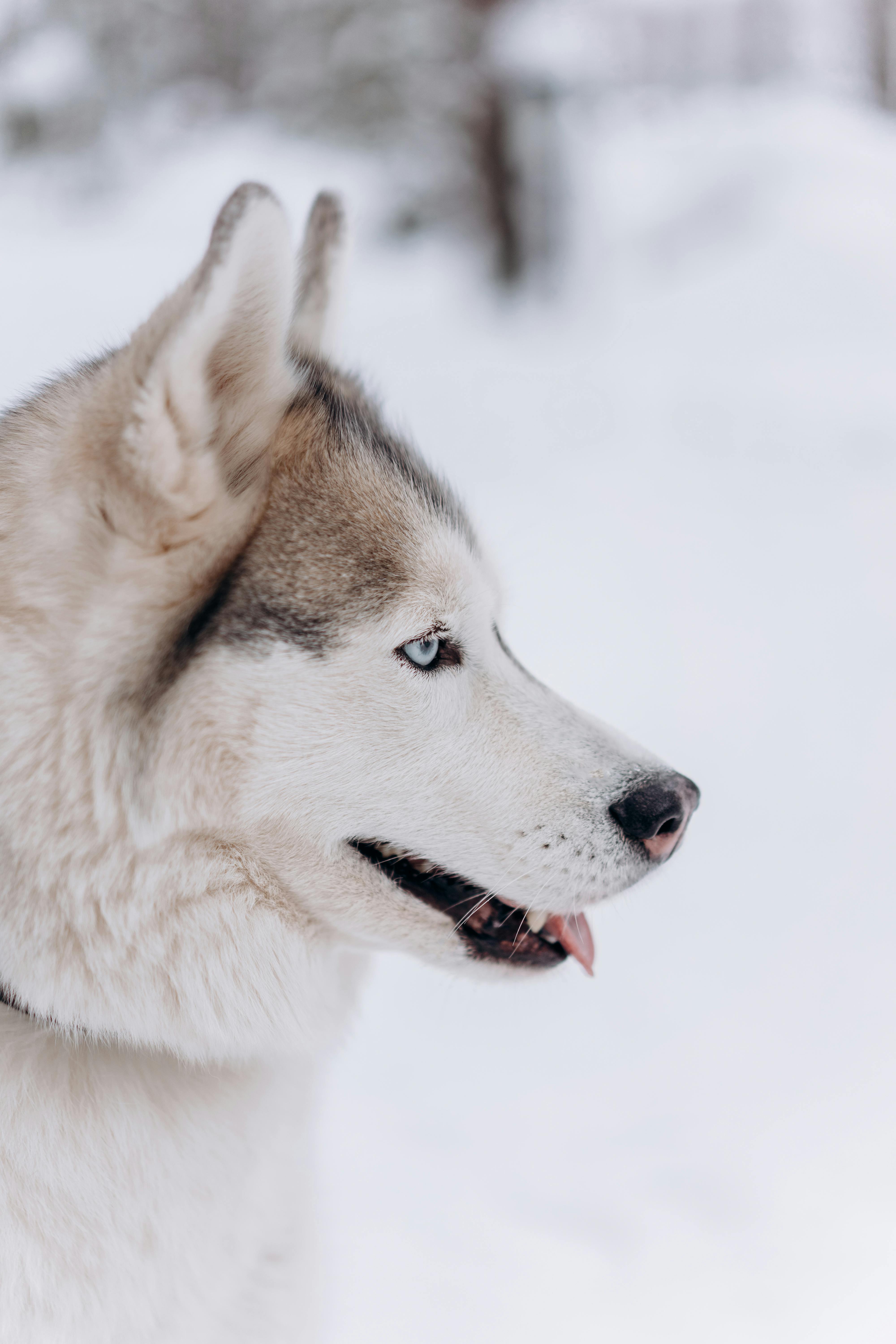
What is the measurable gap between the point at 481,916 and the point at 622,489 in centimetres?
480

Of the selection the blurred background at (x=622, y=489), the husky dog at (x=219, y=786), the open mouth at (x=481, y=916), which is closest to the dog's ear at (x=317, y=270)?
the blurred background at (x=622, y=489)

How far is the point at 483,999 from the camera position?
9.23 feet

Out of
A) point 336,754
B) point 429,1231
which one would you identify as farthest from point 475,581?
point 429,1231

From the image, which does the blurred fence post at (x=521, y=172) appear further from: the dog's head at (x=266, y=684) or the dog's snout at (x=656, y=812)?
the dog's snout at (x=656, y=812)

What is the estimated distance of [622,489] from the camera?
19.5ft

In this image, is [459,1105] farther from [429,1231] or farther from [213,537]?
[213,537]

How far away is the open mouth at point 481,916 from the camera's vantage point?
1404 millimetres

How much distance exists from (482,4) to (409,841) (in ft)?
28.5

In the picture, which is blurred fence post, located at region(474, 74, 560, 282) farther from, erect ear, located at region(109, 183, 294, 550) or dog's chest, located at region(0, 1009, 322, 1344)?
dog's chest, located at region(0, 1009, 322, 1344)

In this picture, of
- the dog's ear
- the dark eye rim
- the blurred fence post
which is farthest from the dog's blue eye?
the blurred fence post

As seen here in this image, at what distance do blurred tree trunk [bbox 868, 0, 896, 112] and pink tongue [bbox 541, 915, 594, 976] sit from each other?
1068 cm

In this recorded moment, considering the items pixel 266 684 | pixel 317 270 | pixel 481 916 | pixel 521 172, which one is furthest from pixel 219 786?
pixel 521 172

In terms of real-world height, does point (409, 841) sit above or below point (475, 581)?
below

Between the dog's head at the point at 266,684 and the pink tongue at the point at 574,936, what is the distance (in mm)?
48
